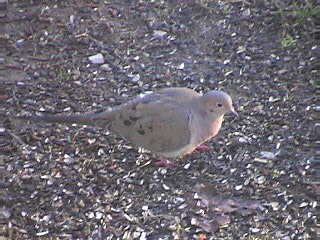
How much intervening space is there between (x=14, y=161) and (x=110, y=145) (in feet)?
2.24

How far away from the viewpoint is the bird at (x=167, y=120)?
498 cm

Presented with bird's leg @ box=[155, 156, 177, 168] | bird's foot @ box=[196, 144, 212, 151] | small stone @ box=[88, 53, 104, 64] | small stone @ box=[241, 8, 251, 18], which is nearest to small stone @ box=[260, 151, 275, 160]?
bird's foot @ box=[196, 144, 212, 151]

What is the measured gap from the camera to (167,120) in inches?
195

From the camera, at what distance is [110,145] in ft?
17.6

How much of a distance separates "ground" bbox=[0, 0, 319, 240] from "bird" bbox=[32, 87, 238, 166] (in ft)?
0.74

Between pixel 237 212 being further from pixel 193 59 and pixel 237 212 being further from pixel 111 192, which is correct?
pixel 193 59

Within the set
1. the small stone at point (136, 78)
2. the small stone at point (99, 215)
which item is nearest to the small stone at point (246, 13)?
the small stone at point (136, 78)

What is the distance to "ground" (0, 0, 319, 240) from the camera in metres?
4.78

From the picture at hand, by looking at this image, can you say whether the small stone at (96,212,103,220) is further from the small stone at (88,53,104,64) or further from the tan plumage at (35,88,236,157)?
the small stone at (88,53,104,64)

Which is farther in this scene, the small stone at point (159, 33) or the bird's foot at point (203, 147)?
the small stone at point (159, 33)

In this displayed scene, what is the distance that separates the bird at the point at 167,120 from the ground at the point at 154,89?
224 millimetres

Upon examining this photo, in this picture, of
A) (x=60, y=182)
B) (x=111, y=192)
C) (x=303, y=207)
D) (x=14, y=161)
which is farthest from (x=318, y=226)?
(x=14, y=161)

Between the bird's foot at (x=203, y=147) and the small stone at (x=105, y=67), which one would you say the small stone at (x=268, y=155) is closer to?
the bird's foot at (x=203, y=147)

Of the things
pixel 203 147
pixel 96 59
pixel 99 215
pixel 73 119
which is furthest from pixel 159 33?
pixel 99 215
